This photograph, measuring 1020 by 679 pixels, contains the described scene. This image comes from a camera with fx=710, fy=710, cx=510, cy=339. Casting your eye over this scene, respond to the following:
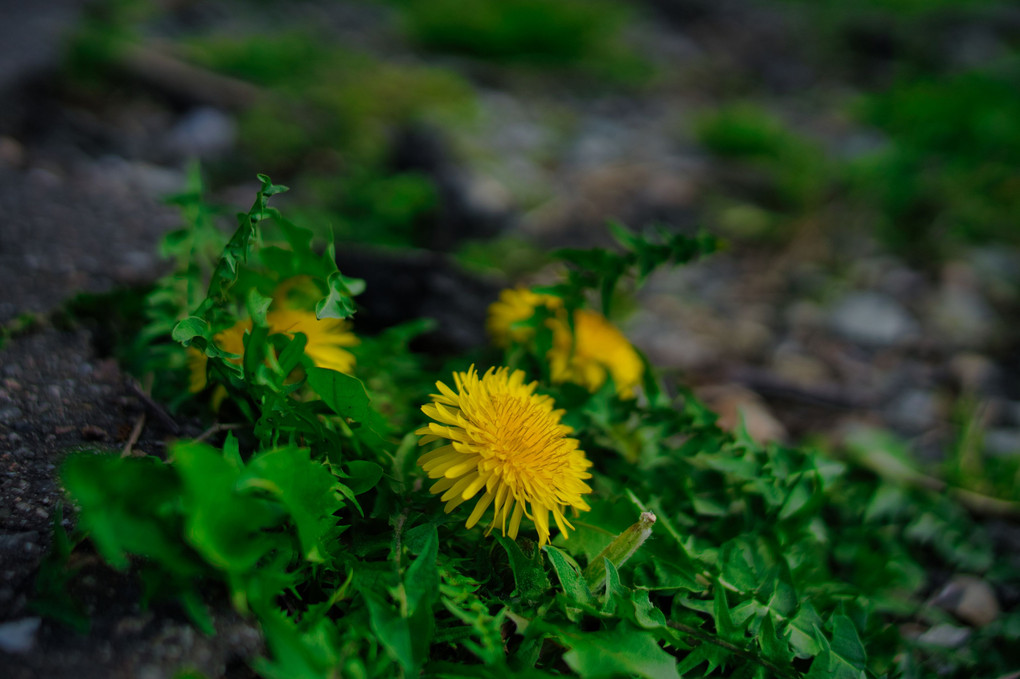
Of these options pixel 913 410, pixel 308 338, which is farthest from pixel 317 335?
pixel 913 410

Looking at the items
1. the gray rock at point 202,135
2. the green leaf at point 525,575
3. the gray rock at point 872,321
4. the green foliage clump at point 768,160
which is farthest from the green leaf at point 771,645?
the gray rock at point 202,135

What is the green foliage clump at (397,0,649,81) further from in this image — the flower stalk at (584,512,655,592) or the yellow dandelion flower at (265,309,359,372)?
the flower stalk at (584,512,655,592)

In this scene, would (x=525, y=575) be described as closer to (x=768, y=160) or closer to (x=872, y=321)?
(x=872, y=321)

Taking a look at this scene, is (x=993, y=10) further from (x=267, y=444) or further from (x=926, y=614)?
(x=267, y=444)

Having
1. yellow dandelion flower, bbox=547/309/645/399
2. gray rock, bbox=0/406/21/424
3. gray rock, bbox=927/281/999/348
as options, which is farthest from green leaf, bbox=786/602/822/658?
gray rock, bbox=927/281/999/348

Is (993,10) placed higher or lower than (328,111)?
higher

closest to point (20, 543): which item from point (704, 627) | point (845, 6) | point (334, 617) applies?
point (334, 617)
